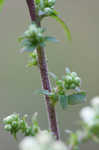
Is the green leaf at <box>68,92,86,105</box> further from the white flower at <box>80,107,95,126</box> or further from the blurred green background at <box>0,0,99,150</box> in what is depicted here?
the blurred green background at <box>0,0,99,150</box>

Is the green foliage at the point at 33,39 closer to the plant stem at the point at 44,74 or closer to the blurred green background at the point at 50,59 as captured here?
the plant stem at the point at 44,74

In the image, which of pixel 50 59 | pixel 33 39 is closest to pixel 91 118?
pixel 33 39

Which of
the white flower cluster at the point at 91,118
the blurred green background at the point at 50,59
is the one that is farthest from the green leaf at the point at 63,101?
the blurred green background at the point at 50,59

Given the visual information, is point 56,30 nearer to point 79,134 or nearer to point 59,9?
point 59,9

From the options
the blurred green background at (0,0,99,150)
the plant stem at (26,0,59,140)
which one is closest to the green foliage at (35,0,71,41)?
the plant stem at (26,0,59,140)

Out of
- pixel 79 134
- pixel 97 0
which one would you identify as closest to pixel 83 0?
pixel 97 0

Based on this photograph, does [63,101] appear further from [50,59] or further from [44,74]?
[50,59]
